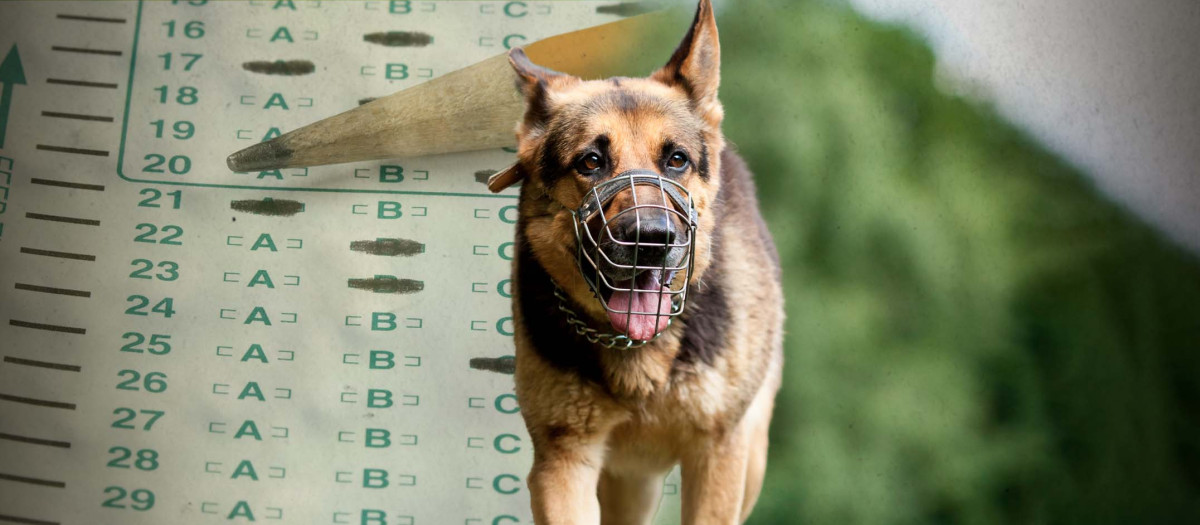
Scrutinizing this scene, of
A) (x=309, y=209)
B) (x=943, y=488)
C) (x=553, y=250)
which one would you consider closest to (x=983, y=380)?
(x=943, y=488)

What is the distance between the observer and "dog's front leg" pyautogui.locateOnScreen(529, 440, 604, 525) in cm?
192

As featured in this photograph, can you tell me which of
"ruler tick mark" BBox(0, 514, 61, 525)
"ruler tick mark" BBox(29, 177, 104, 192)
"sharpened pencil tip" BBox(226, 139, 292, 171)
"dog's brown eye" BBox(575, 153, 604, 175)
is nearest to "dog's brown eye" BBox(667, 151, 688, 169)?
"dog's brown eye" BBox(575, 153, 604, 175)

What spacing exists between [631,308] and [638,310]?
19mm

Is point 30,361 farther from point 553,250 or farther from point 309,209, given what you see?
point 553,250

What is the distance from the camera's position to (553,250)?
1983 mm

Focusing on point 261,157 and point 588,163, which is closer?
point 588,163

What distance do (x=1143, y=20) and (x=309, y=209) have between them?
7.98 ft

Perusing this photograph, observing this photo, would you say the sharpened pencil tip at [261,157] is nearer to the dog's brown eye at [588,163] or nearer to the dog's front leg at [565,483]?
the dog's brown eye at [588,163]

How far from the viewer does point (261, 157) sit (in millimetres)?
2512

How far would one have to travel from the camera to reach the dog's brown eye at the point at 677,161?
1.92 m

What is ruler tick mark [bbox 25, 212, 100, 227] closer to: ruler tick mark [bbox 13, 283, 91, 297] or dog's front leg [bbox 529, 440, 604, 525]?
ruler tick mark [bbox 13, 283, 91, 297]

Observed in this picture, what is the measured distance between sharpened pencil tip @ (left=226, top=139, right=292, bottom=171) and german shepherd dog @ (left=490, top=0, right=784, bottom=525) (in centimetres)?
81

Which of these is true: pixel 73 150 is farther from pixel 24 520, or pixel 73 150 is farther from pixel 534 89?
pixel 534 89

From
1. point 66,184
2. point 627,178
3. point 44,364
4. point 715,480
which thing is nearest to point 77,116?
point 66,184
